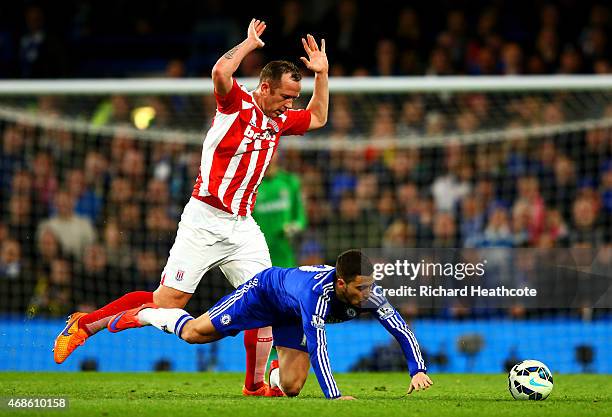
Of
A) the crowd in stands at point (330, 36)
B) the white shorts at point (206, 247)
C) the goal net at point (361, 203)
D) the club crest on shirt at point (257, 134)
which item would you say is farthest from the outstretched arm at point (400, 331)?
the crowd in stands at point (330, 36)

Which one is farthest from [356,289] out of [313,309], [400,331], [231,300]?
[231,300]

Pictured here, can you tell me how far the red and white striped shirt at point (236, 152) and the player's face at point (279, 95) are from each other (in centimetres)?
8

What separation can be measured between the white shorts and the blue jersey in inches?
16.2

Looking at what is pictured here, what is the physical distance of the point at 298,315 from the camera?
7.32 meters

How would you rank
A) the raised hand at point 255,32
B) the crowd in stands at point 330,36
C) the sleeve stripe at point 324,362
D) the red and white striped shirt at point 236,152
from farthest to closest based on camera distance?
the crowd in stands at point 330,36 → the red and white striped shirt at point 236,152 → the raised hand at point 255,32 → the sleeve stripe at point 324,362

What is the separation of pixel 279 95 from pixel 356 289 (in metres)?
1.59

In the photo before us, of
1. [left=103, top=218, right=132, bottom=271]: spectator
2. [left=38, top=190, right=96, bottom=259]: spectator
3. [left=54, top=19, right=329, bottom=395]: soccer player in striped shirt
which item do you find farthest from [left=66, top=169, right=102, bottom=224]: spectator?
[left=54, top=19, right=329, bottom=395]: soccer player in striped shirt

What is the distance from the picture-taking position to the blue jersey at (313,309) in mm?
6812

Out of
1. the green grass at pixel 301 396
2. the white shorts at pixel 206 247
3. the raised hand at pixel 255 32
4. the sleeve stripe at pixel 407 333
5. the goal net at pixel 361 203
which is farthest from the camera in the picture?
the goal net at pixel 361 203

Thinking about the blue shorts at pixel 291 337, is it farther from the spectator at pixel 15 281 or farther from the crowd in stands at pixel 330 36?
the crowd in stands at pixel 330 36

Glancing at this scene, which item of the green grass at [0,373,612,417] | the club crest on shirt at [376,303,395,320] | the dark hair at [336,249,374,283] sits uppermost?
the dark hair at [336,249,374,283]

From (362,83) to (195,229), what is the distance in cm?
313

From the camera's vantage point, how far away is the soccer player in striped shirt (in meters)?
7.79

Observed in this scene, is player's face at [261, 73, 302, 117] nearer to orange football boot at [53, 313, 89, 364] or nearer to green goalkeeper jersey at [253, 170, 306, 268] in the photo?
orange football boot at [53, 313, 89, 364]
